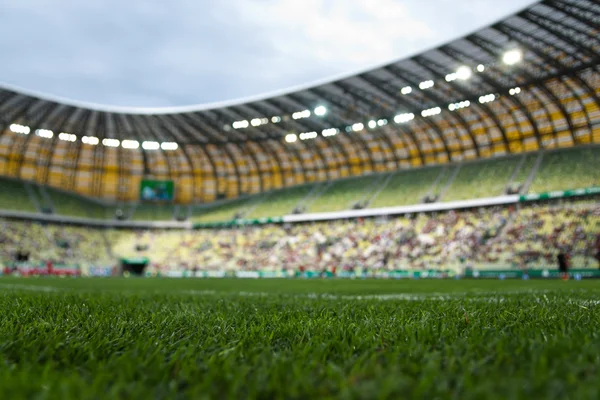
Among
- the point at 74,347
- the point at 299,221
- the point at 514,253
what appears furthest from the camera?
the point at 299,221

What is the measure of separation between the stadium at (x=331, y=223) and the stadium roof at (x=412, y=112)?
7.6 inches

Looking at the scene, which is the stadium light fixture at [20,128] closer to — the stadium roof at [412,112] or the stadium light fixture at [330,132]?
the stadium roof at [412,112]

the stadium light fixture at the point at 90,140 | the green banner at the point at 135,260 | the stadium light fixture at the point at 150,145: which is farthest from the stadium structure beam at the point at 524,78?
the stadium light fixture at the point at 90,140

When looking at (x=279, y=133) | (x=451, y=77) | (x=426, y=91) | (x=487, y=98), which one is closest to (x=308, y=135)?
(x=279, y=133)

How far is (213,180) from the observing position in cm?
6244

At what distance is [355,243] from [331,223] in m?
5.69

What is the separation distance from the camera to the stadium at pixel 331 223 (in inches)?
57.6

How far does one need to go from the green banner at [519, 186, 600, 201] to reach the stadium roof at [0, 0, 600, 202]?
23.2 ft

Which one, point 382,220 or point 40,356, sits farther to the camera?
point 382,220

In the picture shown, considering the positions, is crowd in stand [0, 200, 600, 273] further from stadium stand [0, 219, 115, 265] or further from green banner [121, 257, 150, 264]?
green banner [121, 257, 150, 264]

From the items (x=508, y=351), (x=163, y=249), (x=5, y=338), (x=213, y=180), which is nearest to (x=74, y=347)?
(x=5, y=338)

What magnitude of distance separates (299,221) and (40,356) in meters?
48.3

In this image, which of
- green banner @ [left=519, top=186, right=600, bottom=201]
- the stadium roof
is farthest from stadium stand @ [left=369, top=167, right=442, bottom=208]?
green banner @ [left=519, top=186, right=600, bottom=201]

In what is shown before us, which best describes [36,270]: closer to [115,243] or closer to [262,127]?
[115,243]
